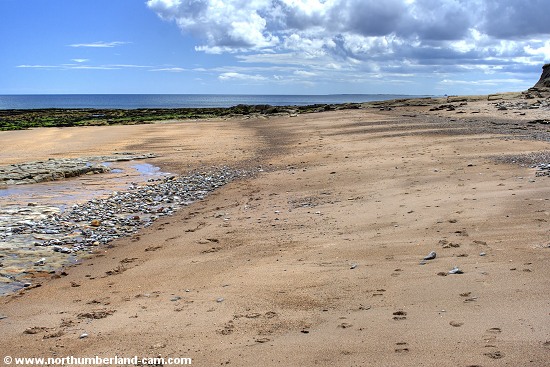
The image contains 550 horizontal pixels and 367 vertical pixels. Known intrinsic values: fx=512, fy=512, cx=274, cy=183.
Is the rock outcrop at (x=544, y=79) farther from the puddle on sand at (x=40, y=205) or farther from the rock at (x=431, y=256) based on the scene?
the rock at (x=431, y=256)

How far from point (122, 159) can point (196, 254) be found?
1690cm

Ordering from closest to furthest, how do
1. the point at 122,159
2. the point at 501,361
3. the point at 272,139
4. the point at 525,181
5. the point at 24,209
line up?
the point at 501,361 < the point at 525,181 < the point at 24,209 < the point at 122,159 < the point at 272,139

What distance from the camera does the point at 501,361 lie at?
456 cm

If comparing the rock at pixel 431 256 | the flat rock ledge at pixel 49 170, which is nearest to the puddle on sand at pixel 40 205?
the flat rock ledge at pixel 49 170

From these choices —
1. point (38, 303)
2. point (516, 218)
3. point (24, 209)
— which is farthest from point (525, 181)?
point (24, 209)

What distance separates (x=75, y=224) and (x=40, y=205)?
324cm

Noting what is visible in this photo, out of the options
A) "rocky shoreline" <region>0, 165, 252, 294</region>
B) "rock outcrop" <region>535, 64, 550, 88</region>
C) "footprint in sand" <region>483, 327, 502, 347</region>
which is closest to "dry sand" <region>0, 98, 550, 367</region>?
"footprint in sand" <region>483, 327, 502, 347</region>

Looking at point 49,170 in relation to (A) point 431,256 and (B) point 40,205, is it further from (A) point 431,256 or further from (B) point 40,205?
(A) point 431,256

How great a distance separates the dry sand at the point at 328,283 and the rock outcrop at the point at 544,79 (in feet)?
144

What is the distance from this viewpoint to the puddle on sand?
9156 mm

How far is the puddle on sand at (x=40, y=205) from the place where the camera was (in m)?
9.16

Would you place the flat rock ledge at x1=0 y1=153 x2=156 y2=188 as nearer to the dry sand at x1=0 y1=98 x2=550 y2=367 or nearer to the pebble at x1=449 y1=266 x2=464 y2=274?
the dry sand at x1=0 y1=98 x2=550 y2=367

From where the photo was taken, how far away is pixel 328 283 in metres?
7.15

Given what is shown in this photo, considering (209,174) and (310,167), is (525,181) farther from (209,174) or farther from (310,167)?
(209,174)
